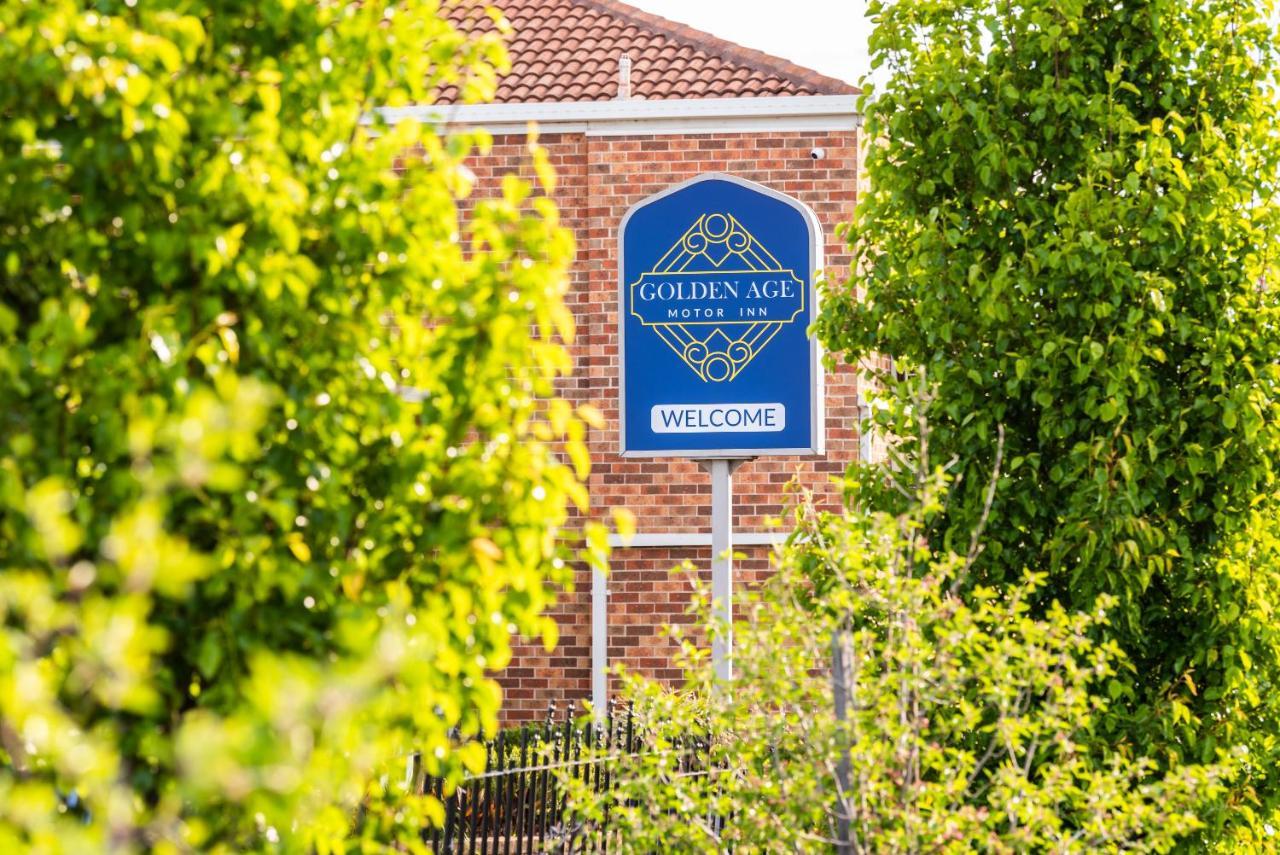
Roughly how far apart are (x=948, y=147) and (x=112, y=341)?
16.3 ft

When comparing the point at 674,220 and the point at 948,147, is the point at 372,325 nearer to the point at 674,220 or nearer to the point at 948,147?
the point at 948,147

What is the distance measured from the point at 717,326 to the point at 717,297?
336 millimetres

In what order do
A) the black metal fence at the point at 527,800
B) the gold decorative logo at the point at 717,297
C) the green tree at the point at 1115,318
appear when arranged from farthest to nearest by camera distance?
the gold decorative logo at the point at 717,297
the black metal fence at the point at 527,800
the green tree at the point at 1115,318

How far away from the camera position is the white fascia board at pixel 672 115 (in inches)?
647

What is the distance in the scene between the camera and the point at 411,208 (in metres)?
3.88

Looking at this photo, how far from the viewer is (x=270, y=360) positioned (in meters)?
3.74

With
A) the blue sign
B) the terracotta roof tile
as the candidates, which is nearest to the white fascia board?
the terracotta roof tile

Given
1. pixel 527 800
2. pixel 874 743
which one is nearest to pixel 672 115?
pixel 527 800

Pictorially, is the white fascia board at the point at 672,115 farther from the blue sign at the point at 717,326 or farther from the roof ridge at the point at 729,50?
the blue sign at the point at 717,326

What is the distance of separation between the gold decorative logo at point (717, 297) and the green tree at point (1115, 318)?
15.1 feet

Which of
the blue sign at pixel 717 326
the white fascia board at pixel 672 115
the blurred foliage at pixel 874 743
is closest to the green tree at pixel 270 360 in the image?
the blurred foliage at pixel 874 743

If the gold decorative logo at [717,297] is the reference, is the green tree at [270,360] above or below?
below

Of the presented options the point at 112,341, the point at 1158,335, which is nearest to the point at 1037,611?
the point at 1158,335

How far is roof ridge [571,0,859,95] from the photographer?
54.8 feet
